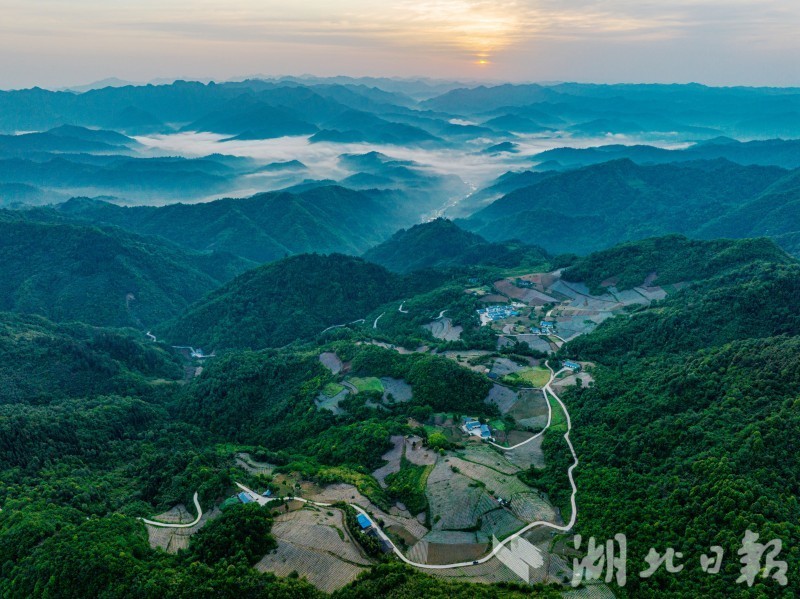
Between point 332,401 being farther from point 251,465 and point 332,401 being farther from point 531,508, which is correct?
point 531,508

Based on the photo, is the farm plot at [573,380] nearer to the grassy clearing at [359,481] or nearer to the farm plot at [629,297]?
the grassy clearing at [359,481]

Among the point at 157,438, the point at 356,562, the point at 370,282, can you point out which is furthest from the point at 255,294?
the point at 356,562

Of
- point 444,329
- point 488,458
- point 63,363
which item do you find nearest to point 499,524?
point 488,458

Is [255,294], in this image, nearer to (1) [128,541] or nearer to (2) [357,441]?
(2) [357,441]

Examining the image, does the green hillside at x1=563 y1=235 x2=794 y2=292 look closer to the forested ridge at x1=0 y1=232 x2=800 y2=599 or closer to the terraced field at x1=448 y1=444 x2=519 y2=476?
the forested ridge at x1=0 y1=232 x2=800 y2=599

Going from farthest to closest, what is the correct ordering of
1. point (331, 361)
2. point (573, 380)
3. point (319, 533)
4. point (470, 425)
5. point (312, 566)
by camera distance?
point (331, 361), point (573, 380), point (470, 425), point (319, 533), point (312, 566)
